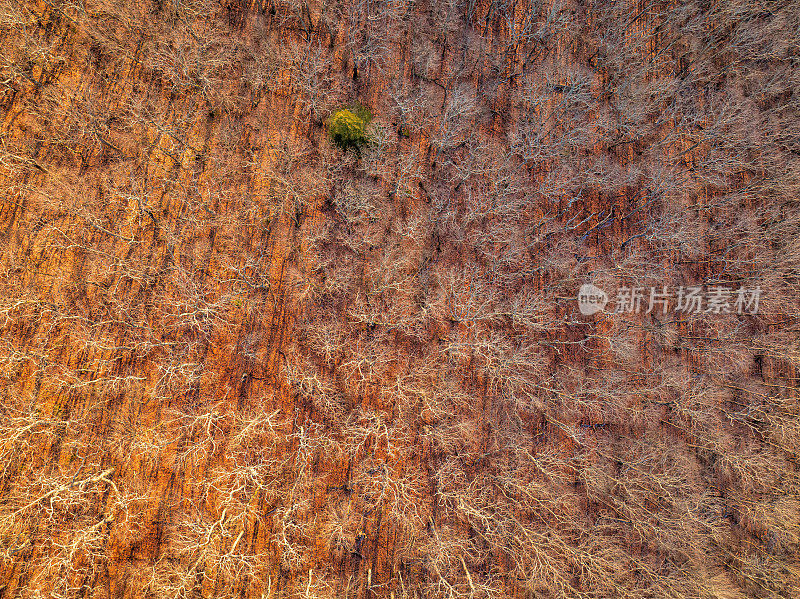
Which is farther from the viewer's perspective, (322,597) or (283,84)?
(283,84)

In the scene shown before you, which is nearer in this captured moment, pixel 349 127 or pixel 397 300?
pixel 349 127

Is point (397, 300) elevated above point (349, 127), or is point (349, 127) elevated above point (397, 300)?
point (349, 127)

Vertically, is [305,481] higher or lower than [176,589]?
higher

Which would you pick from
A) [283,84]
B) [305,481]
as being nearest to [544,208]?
[283,84]

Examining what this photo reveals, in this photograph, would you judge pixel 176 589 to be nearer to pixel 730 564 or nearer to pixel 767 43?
pixel 730 564

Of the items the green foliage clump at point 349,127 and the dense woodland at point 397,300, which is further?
the green foliage clump at point 349,127
